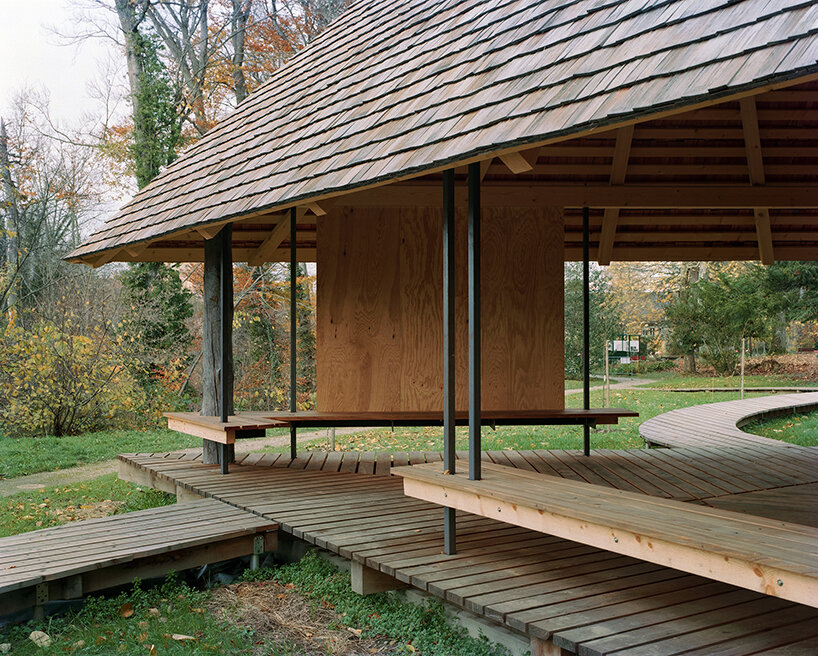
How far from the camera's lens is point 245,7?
19125 millimetres

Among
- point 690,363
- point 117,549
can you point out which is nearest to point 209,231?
point 117,549

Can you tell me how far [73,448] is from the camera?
11.1 metres

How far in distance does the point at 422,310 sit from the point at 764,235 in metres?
3.78

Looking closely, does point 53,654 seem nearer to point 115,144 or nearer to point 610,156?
point 610,156

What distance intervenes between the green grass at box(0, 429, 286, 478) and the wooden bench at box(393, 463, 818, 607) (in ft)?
24.6

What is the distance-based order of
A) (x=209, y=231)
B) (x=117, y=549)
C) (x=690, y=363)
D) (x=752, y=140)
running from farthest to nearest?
(x=690, y=363) → (x=209, y=231) → (x=752, y=140) → (x=117, y=549)

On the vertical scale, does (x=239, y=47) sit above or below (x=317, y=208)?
above

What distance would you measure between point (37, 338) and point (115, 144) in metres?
7.58

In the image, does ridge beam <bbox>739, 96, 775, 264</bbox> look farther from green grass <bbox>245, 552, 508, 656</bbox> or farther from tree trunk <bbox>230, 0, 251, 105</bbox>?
tree trunk <bbox>230, 0, 251, 105</bbox>

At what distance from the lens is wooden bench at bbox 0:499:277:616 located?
4.30m

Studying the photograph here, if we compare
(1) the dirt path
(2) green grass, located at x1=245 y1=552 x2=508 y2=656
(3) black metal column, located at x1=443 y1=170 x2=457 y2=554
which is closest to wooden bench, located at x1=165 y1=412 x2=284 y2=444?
(2) green grass, located at x1=245 y1=552 x2=508 y2=656

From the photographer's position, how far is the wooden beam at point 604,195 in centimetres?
673

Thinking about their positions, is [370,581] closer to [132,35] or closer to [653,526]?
[653,526]

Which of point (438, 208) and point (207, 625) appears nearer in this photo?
point (207, 625)
